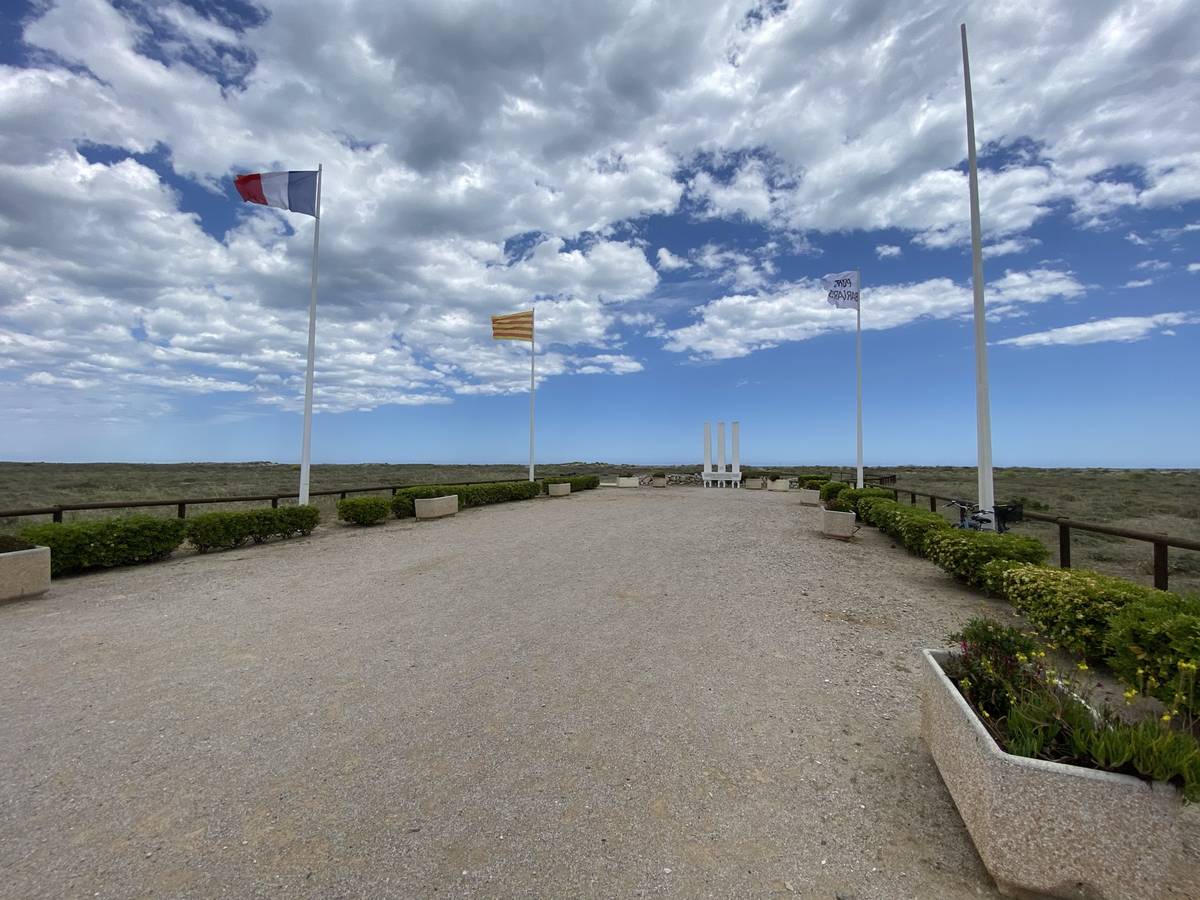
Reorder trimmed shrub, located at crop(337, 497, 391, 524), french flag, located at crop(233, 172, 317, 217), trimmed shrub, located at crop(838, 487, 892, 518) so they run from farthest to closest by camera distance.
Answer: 1. trimmed shrub, located at crop(838, 487, 892, 518)
2. trimmed shrub, located at crop(337, 497, 391, 524)
3. french flag, located at crop(233, 172, 317, 217)

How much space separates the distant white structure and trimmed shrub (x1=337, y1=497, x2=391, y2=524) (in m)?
19.5

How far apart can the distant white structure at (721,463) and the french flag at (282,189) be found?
70.8 feet

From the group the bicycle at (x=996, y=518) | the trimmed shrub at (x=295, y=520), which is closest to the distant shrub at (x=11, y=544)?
the trimmed shrub at (x=295, y=520)

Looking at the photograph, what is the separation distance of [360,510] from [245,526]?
256cm

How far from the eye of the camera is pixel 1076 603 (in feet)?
14.0

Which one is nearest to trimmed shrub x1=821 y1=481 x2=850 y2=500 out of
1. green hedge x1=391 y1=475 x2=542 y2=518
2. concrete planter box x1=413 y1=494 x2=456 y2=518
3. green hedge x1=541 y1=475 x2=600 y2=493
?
green hedge x1=541 y1=475 x2=600 y2=493

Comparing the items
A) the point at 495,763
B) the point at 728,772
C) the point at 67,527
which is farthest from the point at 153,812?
the point at 67,527

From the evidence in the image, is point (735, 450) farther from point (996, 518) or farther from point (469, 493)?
point (996, 518)

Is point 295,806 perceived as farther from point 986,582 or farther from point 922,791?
point 986,582

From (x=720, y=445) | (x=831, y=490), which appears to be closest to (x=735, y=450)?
(x=720, y=445)

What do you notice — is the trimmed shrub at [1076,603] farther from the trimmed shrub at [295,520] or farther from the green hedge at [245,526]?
the trimmed shrub at [295,520]

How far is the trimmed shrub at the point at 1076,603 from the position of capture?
407 cm

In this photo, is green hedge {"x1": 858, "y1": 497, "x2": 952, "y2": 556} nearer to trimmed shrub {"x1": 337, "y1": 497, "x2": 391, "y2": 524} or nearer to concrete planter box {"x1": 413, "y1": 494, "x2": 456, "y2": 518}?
concrete planter box {"x1": 413, "y1": 494, "x2": 456, "y2": 518}

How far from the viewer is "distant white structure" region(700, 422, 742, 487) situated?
28.7 metres
